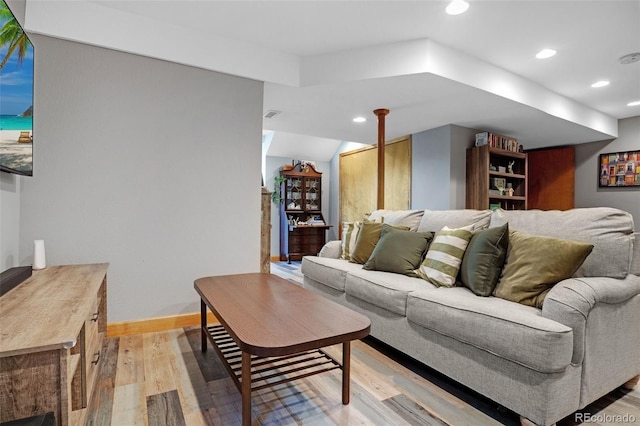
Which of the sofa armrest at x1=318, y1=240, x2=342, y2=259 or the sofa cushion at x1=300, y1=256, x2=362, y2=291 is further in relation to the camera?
the sofa armrest at x1=318, y1=240, x2=342, y2=259

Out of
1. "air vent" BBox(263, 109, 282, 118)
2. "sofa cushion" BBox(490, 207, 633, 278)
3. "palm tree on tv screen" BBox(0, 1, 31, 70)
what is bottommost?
"sofa cushion" BBox(490, 207, 633, 278)

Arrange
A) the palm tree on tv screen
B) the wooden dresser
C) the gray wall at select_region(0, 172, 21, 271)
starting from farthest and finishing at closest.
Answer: the gray wall at select_region(0, 172, 21, 271) → the palm tree on tv screen → the wooden dresser

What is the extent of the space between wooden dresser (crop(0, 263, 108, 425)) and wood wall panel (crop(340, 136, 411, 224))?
3795 millimetres

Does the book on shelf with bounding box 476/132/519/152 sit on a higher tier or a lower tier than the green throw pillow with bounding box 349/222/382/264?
higher

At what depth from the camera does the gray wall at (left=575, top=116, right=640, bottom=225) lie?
192 inches

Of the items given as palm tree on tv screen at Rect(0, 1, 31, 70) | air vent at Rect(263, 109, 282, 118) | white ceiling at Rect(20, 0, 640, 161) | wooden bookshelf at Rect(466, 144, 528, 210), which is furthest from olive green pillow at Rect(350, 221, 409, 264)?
palm tree on tv screen at Rect(0, 1, 31, 70)

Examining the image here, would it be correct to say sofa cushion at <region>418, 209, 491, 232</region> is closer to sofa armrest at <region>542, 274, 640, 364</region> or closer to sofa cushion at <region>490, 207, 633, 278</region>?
sofa cushion at <region>490, 207, 633, 278</region>

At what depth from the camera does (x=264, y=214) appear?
3.66 metres

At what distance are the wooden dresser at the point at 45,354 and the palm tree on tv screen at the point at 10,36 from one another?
112cm

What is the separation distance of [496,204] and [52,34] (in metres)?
5.36

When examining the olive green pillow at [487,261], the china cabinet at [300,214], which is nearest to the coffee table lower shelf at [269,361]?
the olive green pillow at [487,261]

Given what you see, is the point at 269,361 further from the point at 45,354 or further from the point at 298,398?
the point at 45,354

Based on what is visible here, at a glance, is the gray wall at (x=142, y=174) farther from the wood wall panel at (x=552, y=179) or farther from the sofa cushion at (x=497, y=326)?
the wood wall panel at (x=552, y=179)

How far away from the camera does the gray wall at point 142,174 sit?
7.72ft
